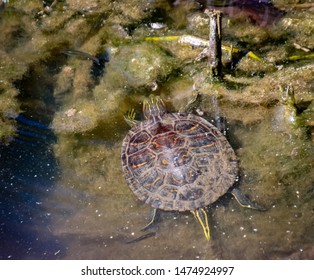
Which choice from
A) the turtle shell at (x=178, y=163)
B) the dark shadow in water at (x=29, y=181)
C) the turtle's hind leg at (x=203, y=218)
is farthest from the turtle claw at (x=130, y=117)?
the turtle's hind leg at (x=203, y=218)

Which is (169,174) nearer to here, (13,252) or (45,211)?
(45,211)

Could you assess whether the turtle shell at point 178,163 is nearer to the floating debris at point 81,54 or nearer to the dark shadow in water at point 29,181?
the dark shadow in water at point 29,181

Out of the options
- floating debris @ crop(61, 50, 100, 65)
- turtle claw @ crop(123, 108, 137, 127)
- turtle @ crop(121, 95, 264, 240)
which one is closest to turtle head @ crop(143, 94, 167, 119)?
turtle @ crop(121, 95, 264, 240)

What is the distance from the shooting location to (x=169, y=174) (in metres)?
3.03

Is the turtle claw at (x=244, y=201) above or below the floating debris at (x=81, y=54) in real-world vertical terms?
below

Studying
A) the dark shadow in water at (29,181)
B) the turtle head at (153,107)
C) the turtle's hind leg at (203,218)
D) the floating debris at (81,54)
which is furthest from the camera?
the floating debris at (81,54)

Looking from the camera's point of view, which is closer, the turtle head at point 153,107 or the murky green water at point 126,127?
the murky green water at point 126,127

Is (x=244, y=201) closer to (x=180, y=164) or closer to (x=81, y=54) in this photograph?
(x=180, y=164)

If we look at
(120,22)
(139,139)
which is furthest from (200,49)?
(139,139)

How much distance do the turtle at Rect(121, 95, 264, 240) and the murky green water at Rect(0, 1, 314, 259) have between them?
0.54 ft

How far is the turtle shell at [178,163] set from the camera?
2.96 metres

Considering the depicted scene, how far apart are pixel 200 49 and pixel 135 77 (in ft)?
2.86

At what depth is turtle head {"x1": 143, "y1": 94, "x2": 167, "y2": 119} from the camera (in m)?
3.55

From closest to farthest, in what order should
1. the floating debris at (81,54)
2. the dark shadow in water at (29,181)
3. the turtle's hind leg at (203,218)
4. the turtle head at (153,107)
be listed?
the turtle's hind leg at (203,218)
the dark shadow in water at (29,181)
the turtle head at (153,107)
the floating debris at (81,54)
